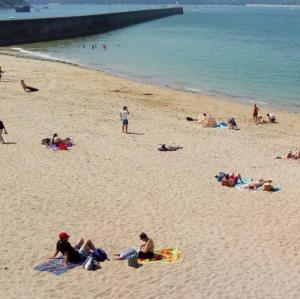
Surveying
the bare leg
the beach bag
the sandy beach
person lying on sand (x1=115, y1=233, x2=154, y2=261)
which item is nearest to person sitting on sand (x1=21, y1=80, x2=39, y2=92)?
the sandy beach

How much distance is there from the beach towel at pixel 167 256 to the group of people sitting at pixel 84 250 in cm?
8

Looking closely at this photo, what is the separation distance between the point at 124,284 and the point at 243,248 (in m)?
2.64

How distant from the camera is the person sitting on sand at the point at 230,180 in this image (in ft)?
46.0

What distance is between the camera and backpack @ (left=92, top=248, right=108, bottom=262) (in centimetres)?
965

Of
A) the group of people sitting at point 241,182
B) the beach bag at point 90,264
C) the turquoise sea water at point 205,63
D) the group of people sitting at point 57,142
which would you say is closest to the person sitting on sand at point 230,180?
the group of people sitting at point 241,182

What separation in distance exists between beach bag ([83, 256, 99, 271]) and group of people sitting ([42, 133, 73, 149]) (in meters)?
7.52

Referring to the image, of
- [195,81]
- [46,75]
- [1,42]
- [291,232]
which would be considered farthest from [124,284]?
[1,42]

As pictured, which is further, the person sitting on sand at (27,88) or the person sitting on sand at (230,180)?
the person sitting on sand at (27,88)

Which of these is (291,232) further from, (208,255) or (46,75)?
(46,75)

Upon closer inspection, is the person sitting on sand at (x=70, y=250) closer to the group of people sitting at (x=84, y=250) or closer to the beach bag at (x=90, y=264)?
the group of people sitting at (x=84, y=250)

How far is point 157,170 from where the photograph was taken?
1515cm

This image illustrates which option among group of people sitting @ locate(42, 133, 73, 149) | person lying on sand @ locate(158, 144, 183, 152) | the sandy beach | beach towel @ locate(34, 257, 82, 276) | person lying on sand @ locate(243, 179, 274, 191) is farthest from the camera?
person lying on sand @ locate(158, 144, 183, 152)

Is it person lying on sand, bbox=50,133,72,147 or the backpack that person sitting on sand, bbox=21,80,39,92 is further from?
the backpack

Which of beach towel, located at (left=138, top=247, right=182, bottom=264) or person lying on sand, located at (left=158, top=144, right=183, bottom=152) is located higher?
person lying on sand, located at (left=158, top=144, right=183, bottom=152)
